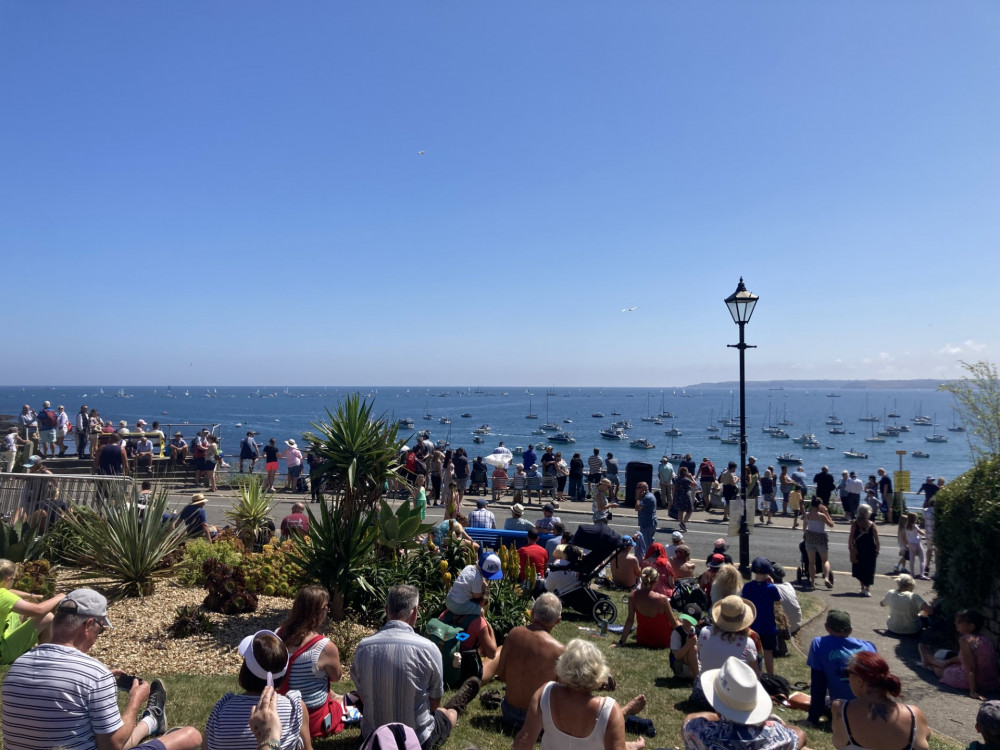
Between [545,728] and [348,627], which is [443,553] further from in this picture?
[545,728]

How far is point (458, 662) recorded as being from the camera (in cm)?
642

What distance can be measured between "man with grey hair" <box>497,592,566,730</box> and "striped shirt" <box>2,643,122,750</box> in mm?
2938

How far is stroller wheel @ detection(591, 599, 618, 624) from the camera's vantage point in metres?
9.73

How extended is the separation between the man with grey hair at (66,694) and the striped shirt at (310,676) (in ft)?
3.94

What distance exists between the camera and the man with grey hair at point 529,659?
220 inches

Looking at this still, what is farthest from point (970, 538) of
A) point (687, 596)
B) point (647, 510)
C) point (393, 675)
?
point (393, 675)

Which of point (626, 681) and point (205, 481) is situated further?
point (205, 481)

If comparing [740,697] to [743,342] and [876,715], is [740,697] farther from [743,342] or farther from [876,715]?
[743,342]

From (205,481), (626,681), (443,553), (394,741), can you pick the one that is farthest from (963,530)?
(205,481)

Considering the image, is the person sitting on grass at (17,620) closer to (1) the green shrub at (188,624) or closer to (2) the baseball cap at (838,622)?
(1) the green shrub at (188,624)

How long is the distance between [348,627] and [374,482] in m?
1.64

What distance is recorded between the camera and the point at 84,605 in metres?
4.02

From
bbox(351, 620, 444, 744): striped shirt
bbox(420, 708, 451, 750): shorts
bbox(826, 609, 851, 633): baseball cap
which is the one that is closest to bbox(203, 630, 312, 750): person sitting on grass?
bbox(351, 620, 444, 744): striped shirt

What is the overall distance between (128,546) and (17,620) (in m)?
2.10
